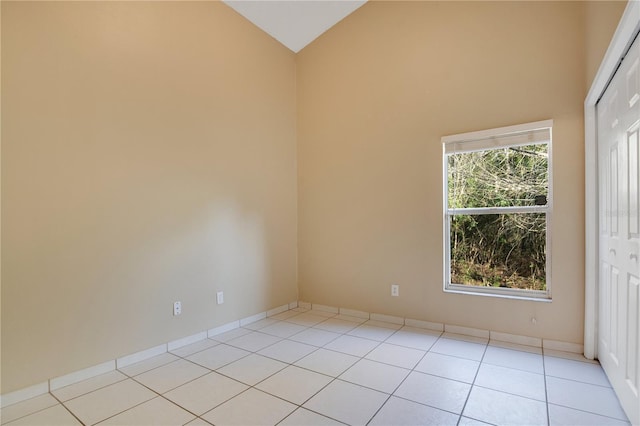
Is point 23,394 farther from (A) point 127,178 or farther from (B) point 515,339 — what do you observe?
(B) point 515,339

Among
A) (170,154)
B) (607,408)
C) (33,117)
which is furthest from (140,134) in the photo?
(607,408)

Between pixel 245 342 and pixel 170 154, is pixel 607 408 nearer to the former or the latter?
pixel 245 342

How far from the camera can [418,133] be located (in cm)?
334

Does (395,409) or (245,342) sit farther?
(245,342)

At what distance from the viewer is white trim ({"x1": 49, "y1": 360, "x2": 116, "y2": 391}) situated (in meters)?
2.16

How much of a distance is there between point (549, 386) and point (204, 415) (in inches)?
86.1

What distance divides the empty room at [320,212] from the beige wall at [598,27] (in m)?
0.04

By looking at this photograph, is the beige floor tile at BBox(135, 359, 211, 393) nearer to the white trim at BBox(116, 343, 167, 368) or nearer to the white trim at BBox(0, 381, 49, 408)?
the white trim at BBox(116, 343, 167, 368)

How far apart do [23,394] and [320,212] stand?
2945mm

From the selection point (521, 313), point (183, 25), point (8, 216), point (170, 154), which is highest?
point (183, 25)

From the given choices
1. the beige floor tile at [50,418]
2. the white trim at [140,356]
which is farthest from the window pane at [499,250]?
the beige floor tile at [50,418]

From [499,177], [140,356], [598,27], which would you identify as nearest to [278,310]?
[140,356]

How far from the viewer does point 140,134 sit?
264cm

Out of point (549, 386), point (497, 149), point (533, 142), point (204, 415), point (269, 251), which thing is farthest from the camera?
point (269, 251)
